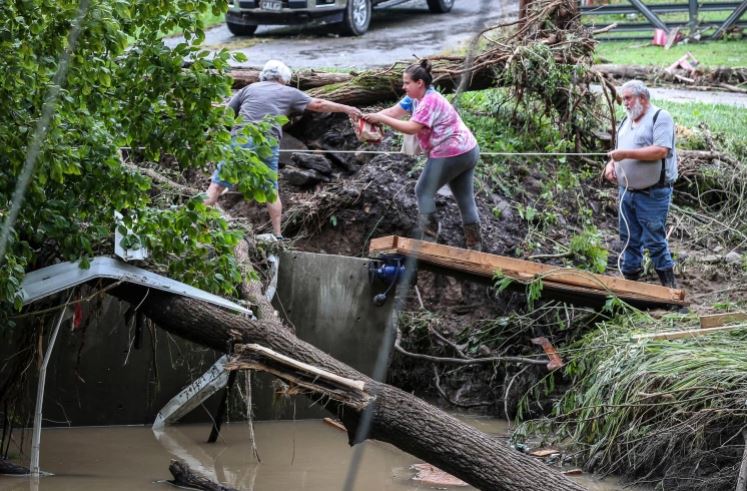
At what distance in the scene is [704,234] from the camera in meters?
12.2

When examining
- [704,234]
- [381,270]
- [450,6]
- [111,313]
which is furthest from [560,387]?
[450,6]

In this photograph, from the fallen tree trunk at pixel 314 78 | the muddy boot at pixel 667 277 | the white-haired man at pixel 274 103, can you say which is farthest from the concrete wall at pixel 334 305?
the fallen tree trunk at pixel 314 78

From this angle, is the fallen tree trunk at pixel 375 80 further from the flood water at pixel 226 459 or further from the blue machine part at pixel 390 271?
the flood water at pixel 226 459

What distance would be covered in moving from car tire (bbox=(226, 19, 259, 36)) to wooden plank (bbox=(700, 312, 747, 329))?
11.5 meters

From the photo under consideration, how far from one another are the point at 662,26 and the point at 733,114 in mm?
7970

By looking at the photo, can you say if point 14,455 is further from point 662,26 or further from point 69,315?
point 662,26

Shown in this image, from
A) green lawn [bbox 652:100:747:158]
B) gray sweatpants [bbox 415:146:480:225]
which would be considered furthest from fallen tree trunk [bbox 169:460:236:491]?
green lawn [bbox 652:100:747:158]

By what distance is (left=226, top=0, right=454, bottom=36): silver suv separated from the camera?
59.0ft

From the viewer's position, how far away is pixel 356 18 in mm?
19312

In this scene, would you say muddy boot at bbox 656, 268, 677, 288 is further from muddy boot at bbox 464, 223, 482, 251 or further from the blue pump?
the blue pump

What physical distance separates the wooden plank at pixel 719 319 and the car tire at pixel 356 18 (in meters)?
11.2

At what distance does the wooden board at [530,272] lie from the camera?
977 centimetres

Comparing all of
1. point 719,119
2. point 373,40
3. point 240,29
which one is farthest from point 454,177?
point 240,29

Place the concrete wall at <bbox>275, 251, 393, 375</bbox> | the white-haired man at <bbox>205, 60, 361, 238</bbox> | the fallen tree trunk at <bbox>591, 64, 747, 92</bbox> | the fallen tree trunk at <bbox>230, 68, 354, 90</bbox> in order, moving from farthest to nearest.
A: the fallen tree trunk at <bbox>591, 64, 747, 92</bbox> → the fallen tree trunk at <bbox>230, 68, 354, 90</bbox> → the concrete wall at <bbox>275, 251, 393, 375</bbox> → the white-haired man at <bbox>205, 60, 361, 238</bbox>
